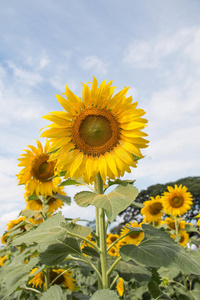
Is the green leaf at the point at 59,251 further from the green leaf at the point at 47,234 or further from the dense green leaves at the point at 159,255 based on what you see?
the dense green leaves at the point at 159,255

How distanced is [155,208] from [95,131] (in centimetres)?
512

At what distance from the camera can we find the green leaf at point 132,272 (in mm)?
2165

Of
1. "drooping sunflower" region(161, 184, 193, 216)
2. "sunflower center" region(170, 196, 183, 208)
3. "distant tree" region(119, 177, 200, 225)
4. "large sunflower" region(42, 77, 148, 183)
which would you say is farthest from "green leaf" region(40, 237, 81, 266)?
"distant tree" region(119, 177, 200, 225)

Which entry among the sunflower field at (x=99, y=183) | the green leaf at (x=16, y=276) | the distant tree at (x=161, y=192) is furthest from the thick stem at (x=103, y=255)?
the distant tree at (x=161, y=192)

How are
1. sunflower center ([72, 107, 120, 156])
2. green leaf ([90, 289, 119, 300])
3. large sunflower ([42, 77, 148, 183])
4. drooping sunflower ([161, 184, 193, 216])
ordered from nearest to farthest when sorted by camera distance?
green leaf ([90, 289, 119, 300])
large sunflower ([42, 77, 148, 183])
sunflower center ([72, 107, 120, 156])
drooping sunflower ([161, 184, 193, 216])

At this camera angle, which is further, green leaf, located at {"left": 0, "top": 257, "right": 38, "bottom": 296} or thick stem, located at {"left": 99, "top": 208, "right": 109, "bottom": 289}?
green leaf, located at {"left": 0, "top": 257, "right": 38, "bottom": 296}

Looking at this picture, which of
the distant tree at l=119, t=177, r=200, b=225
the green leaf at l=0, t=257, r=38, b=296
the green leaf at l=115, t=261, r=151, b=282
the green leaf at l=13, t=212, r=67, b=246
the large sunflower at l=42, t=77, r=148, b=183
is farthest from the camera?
the distant tree at l=119, t=177, r=200, b=225

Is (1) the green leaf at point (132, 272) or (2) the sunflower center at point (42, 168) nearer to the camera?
(1) the green leaf at point (132, 272)

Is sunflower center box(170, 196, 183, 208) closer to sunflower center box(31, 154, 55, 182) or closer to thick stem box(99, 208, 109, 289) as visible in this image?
sunflower center box(31, 154, 55, 182)

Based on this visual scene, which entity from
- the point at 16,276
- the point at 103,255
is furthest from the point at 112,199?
the point at 16,276

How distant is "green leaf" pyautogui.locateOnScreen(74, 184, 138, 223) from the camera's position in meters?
1.71

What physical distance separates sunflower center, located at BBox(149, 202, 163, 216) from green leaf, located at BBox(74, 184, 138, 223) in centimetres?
536

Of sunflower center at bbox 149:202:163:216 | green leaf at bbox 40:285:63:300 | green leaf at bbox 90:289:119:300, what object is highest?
sunflower center at bbox 149:202:163:216

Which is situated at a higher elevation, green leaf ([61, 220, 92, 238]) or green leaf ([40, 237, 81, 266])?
green leaf ([61, 220, 92, 238])
